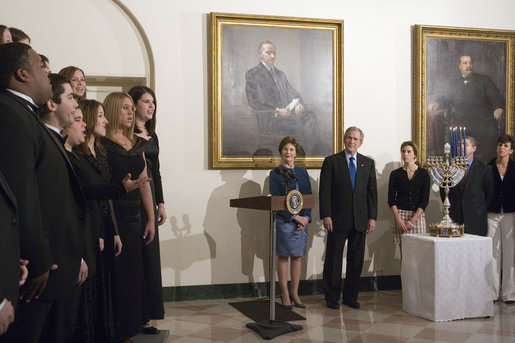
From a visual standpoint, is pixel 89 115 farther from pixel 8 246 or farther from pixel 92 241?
pixel 8 246

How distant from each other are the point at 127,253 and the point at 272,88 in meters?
3.11

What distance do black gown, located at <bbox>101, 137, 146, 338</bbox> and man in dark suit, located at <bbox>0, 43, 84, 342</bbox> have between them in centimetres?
127

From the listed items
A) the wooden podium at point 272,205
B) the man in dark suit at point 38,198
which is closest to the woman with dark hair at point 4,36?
the man in dark suit at point 38,198

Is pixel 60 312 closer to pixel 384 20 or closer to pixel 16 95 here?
pixel 16 95

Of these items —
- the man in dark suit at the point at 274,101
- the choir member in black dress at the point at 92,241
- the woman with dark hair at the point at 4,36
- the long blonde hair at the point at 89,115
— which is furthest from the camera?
the man in dark suit at the point at 274,101

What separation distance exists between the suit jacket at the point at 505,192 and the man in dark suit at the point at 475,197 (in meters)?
0.09

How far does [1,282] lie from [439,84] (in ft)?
20.2

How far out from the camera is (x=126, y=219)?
3.91 metres

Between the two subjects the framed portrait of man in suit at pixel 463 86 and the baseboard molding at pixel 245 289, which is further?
the framed portrait of man in suit at pixel 463 86

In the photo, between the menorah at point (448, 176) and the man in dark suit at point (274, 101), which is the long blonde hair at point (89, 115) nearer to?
the man in dark suit at point (274, 101)

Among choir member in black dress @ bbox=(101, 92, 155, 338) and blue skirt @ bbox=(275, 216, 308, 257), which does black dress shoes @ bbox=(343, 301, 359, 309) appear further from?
choir member in black dress @ bbox=(101, 92, 155, 338)

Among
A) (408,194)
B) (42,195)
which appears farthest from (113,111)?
(408,194)

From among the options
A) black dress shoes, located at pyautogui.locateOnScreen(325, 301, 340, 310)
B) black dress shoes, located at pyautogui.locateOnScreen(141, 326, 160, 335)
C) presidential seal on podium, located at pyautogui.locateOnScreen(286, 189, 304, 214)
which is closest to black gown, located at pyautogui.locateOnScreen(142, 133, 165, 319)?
black dress shoes, located at pyautogui.locateOnScreen(141, 326, 160, 335)

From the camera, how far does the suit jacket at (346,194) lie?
580cm
